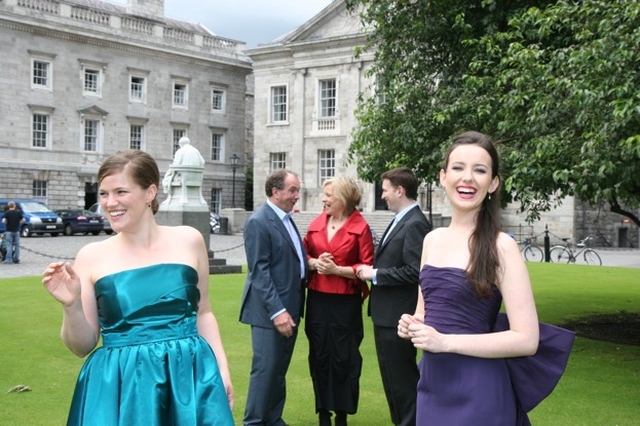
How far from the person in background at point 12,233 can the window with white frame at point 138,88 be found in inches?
1024

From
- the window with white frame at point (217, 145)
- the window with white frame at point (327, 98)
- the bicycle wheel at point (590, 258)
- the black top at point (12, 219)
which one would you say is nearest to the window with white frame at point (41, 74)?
the window with white frame at point (217, 145)

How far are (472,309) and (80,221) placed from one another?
123ft

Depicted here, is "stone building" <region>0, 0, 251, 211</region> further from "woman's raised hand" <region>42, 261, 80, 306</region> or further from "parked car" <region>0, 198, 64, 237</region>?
"woman's raised hand" <region>42, 261, 80, 306</region>

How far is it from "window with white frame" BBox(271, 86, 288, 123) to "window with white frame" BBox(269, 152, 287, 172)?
2036mm

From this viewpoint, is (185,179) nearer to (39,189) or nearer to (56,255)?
(56,255)

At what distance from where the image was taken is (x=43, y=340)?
10570mm

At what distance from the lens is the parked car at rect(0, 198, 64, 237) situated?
3647 cm

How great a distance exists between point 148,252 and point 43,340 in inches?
306

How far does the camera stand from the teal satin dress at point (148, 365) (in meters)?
3.29

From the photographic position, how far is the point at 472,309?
3.18 m

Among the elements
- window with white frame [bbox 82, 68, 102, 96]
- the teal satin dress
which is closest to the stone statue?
the teal satin dress

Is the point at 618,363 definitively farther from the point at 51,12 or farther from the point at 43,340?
the point at 51,12

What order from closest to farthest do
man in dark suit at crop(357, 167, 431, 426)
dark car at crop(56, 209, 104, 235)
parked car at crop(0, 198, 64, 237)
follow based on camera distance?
man in dark suit at crop(357, 167, 431, 426) < parked car at crop(0, 198, 64, 237) < dark car at crop(56, 209, 104, 235)

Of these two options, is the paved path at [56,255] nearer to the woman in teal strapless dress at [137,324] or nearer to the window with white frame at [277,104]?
the window with white frame at [277,104]
